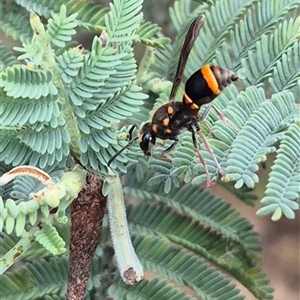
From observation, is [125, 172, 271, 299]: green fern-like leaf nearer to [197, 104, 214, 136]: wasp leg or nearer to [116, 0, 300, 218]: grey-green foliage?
[116, 0, 300, 218]: grey-green foliage

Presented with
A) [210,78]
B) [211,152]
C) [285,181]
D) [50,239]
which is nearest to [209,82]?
[210,78]

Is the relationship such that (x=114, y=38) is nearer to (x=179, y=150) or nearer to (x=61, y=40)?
(x=61, y=40)

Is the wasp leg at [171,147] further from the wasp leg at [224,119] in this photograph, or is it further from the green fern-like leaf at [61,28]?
the green fern-like leaf at [61,28]

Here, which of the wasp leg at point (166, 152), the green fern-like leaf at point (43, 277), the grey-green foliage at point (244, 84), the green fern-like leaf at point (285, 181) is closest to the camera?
the green fern-like leaf at point (285, 181)

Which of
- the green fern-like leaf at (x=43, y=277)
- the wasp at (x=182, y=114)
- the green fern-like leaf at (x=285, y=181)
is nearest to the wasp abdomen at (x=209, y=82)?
the wasp at (x=182, y=114)

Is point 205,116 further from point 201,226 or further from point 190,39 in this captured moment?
point 201,226

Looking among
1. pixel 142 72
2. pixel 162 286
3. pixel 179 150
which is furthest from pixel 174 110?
pixel 162 286

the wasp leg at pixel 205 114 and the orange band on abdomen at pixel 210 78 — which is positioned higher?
the orange band on abdomen at pixel 210 78
